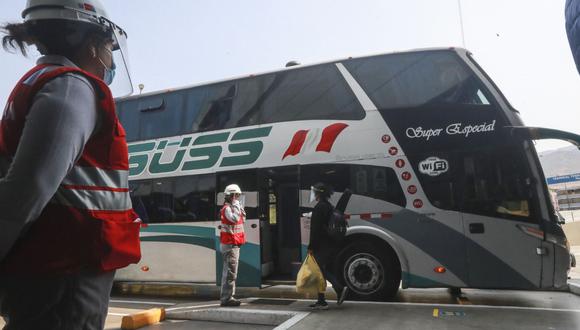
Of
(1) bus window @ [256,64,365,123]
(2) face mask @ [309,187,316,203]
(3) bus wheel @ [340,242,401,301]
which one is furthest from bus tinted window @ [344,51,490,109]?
(3) bus wheel @ [340,242,401,301]

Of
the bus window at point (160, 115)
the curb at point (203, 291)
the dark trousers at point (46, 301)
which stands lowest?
the curb at point (203, 291)

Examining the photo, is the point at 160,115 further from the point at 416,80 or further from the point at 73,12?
the point at 73,12

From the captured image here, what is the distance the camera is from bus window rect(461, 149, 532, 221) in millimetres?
5828

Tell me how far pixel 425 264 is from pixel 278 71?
4104mm

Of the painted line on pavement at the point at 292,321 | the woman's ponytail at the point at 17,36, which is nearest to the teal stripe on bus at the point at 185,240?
the painted line on pavement at the point at 292,321

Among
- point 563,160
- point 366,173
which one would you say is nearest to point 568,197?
point 366,173

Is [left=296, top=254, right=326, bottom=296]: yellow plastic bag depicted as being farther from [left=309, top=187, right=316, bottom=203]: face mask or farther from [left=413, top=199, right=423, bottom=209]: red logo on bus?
[left=413, top=199, right=423, bottom=209]: red logo on bus

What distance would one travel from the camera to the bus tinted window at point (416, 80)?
6.36 meters

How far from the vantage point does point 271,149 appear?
7.27 meters

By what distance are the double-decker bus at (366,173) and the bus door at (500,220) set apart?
14 millimetres

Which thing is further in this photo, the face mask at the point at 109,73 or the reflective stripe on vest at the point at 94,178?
the face mask at the point at 109,73

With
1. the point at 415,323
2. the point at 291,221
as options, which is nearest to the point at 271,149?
the point at 291,221

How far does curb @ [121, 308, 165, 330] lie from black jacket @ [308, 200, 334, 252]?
7.32 ft

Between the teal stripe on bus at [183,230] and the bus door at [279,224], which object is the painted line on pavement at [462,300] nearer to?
the bus door at [279,224]
